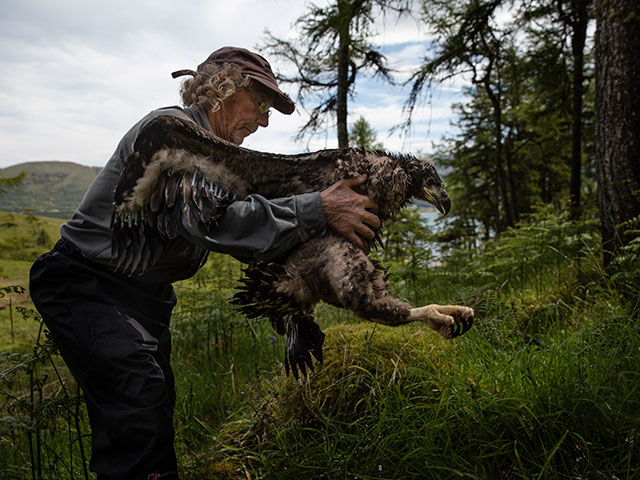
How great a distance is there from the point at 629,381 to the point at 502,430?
841 millimetres

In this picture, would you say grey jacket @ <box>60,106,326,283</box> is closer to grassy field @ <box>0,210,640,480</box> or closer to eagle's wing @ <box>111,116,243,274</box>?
eagle's wing @ <box>111,116,243,274</box>

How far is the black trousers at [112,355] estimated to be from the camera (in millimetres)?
1753

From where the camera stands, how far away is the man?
1.67 meters

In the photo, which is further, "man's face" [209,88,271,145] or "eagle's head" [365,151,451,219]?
"man's face" [209,88,271,145]

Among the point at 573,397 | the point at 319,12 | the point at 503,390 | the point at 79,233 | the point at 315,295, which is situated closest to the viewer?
the point at 315,295

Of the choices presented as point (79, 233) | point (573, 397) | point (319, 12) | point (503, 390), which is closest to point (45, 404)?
point (79, 233)

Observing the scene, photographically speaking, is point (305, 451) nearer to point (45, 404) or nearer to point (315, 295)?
point (315, 295)

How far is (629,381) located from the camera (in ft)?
7.51

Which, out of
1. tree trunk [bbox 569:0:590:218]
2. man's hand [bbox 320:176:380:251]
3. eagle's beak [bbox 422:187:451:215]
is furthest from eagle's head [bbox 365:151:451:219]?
tree trunk [bbox 569:0:590:218]

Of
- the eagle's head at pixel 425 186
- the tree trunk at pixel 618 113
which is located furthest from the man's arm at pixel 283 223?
the tree trunk at pixel 618 113

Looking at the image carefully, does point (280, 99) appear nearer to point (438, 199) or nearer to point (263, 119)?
point (263, 119)

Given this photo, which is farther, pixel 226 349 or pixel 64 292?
pixel 226 349

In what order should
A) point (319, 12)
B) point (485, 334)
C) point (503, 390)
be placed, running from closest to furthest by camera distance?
point (503, 390), point (485, 334), point (319, 12)

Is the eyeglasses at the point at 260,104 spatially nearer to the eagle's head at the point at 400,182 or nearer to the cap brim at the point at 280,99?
the cap brim at the point at 280,99
